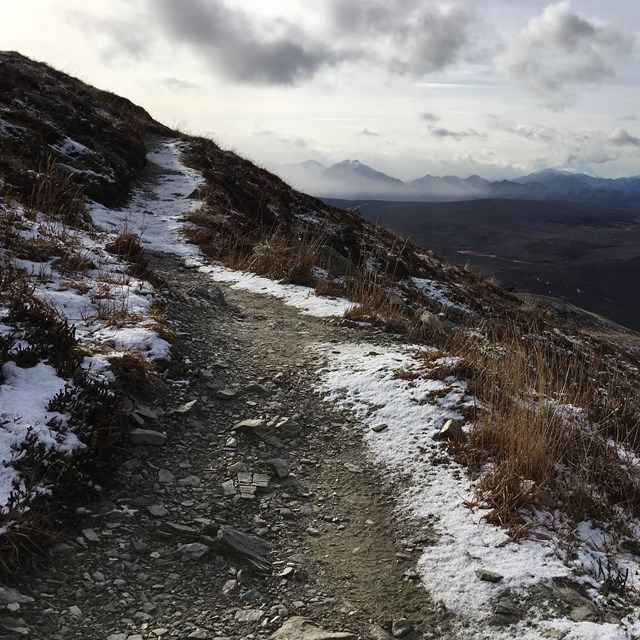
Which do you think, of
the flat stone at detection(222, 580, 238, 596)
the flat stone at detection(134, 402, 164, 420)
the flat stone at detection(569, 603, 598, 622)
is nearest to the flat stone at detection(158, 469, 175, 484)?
the flat stone at detection(134, 402, 164, 420)

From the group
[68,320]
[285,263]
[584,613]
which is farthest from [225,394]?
[285,263]

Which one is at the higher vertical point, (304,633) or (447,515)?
(447,515)

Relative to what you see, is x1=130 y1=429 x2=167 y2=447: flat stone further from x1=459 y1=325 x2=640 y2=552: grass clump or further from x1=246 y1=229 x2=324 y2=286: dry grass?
x1=246 y1=229 x2=324 y2=286: dry grass

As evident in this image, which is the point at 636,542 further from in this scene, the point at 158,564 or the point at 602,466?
the point at 158,564

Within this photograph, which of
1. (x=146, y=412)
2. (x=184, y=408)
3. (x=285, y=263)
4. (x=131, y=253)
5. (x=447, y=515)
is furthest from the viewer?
(x=285, y=263)

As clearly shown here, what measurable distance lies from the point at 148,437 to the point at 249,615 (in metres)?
2.09

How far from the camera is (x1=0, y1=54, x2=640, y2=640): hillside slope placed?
3369 mm

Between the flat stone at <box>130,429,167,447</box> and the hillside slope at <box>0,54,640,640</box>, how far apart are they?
19 millimetres

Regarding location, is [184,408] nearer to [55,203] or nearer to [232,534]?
[232,534]

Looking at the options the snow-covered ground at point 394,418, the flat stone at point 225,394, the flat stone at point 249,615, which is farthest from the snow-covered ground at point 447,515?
the flat stone at point 249,615

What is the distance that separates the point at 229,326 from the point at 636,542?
5.97 meters

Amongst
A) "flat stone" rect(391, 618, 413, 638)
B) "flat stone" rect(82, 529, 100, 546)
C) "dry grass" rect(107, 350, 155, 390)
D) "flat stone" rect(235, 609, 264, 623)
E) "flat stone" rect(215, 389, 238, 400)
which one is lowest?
"flat stone" rect(391, 618, 413, 638)

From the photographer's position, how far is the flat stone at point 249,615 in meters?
3.29

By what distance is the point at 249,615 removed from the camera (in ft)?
10.9
